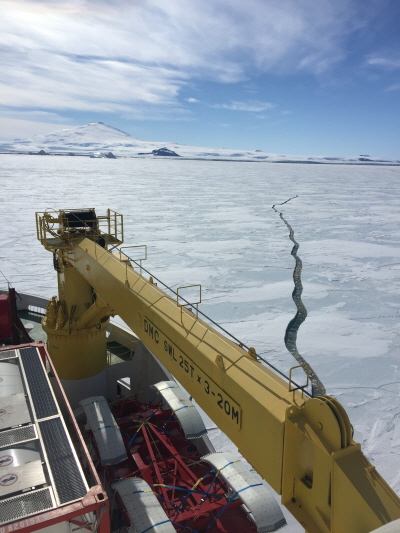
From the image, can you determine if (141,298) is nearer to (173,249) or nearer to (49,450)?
(49,450)

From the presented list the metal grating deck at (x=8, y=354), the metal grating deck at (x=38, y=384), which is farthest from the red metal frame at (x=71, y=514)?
the metal grating deck at (x=8, y=354)

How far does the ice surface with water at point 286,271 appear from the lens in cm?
816

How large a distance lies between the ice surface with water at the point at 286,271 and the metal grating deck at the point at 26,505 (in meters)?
3.65

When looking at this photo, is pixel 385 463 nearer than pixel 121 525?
No

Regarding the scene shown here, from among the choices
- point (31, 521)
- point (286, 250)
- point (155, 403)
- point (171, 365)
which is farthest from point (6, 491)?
point (286, 250)

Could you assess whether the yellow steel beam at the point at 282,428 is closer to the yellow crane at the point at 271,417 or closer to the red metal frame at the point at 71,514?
the yellow crane at the point at 271,417

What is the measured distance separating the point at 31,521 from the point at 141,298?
6.68 feet

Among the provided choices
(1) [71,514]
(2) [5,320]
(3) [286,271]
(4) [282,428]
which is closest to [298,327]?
(3) [286,271]

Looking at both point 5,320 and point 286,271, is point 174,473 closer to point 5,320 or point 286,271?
point 5,320

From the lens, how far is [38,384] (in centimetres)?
466

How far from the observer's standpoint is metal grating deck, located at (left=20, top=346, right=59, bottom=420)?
13.8 ft

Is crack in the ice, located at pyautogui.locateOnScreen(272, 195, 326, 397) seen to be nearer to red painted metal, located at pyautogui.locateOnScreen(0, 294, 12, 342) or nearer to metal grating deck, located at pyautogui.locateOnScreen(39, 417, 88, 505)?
metal grating deck, located at pyautogui.locateOnScreen(39, 417, 88, 505)

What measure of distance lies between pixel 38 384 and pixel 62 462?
1408 millimetres

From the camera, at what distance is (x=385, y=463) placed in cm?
611
